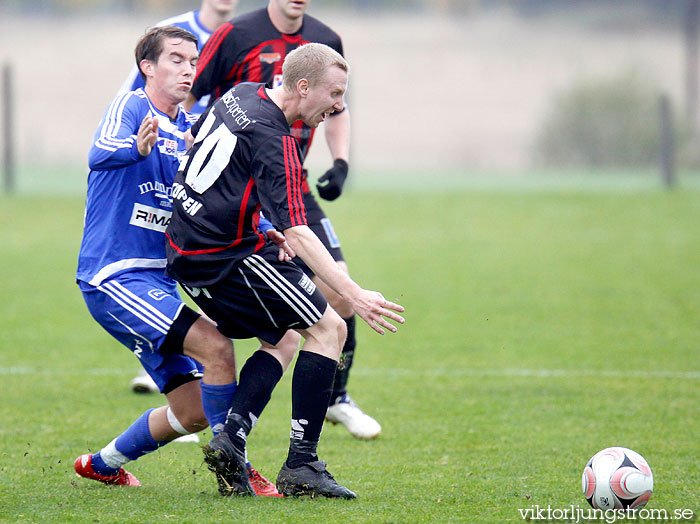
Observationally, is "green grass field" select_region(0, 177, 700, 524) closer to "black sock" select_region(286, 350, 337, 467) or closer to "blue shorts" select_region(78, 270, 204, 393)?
"black sock" select_region(286, 350, 337, 467)

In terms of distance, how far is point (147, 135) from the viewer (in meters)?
3.96

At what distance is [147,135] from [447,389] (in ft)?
11.4

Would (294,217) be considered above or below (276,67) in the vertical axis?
below

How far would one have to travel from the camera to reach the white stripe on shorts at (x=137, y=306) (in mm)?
4059

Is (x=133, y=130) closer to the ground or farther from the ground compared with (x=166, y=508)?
farther from the ground

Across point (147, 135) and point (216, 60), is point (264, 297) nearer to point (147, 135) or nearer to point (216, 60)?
point (147, 135)

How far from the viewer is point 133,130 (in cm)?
418

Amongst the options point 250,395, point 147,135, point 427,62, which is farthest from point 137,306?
point 427,62

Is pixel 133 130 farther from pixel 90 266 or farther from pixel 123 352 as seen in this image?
pixel 123 352

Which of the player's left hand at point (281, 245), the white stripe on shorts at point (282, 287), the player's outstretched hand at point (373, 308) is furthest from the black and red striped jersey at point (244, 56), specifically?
the player's outstretched hand at point (373, 308)

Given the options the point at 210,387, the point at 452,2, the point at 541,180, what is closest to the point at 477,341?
the point at 210,387

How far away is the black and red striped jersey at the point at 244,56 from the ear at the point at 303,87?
1.79 metres

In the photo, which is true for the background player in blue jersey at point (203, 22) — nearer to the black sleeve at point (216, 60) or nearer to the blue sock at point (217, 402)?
the black sleeve at point (216, 60)

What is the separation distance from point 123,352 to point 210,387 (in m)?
4.34
